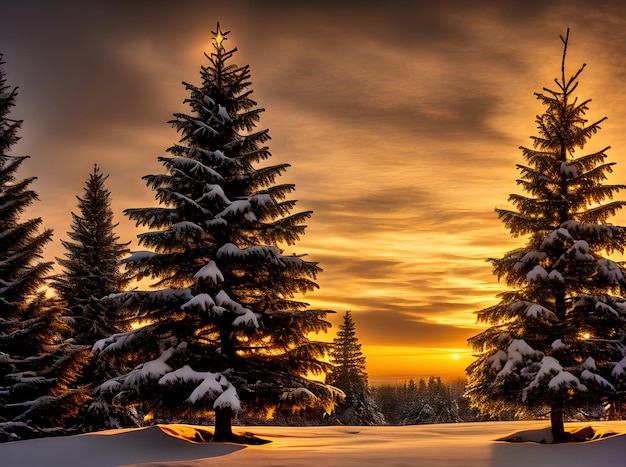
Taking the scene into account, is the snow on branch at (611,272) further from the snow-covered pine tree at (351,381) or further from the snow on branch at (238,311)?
the snow-covered pine tree at (351,381)

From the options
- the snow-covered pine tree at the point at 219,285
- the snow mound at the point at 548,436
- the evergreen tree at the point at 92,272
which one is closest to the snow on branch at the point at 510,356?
the snow mound at the point at 548,436

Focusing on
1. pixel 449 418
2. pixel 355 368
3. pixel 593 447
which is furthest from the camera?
pixel 449 418

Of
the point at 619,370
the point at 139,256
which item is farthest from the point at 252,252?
the point at 619,370

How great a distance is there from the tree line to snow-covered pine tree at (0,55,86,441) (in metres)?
0.06

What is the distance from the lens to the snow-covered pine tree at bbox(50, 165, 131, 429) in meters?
25.6

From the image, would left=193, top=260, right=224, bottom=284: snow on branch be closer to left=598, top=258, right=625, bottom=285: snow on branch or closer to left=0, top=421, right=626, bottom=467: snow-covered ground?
left=0, top=421, right=626, bottom=467: snow-covered ground

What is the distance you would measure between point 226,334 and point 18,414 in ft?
27.4

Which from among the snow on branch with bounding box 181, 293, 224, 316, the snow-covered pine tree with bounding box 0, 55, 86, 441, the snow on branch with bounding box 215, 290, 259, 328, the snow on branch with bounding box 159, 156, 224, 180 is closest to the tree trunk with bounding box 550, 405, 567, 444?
the snow on branch with bounding box 215, 290, 259, 328

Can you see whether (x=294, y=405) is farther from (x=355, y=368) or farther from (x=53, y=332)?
(x=355, y=368)

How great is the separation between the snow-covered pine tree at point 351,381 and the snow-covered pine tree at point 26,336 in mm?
40462

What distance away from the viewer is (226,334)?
15.5 meters

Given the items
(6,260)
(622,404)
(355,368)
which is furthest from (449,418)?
(6,260)

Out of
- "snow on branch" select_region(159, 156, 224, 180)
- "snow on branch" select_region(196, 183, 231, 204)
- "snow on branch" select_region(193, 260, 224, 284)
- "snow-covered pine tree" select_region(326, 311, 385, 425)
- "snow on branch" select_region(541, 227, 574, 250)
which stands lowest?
"snow-covered pine tree" select_region(326, 311, 385, 425)

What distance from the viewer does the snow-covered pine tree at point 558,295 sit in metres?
14.9
